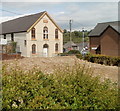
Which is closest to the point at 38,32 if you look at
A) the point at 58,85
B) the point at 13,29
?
the point at 13,29

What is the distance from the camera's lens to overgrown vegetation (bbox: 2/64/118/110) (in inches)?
101

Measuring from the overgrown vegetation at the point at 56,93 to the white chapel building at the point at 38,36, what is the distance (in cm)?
2246

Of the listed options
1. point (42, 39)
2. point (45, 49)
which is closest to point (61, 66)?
point (42, 39)

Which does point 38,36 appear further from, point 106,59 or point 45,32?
point 106,59

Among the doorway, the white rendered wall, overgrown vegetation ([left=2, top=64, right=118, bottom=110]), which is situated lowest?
overgrown vegetation ([left=2, top=64, right=118, bottom=110])

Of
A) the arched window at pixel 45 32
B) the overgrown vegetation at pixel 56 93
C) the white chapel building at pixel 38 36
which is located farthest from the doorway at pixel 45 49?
the overgrown vegetation at pixel 56 93

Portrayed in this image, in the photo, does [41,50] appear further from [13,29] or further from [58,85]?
[58,85]

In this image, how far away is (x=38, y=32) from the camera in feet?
86.7

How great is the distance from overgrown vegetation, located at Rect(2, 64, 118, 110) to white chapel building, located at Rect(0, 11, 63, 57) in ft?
73.7

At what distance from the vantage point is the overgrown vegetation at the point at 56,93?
256 centimetres

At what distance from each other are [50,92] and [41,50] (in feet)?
Answer: 79.3

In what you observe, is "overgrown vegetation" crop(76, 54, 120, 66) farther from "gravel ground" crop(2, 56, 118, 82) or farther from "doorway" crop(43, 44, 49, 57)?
"doorway" crop(43, 44, 49, 57)

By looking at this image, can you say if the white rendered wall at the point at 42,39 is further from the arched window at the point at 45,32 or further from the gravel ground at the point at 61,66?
the gravel ground at the point at 61,66

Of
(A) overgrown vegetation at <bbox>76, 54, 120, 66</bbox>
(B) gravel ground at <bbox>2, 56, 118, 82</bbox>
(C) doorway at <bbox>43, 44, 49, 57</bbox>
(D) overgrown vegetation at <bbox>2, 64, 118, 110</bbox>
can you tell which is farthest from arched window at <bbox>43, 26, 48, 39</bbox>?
(D) overgrown vegetation at <bbox>2, 64, 118, 110</bbox>
